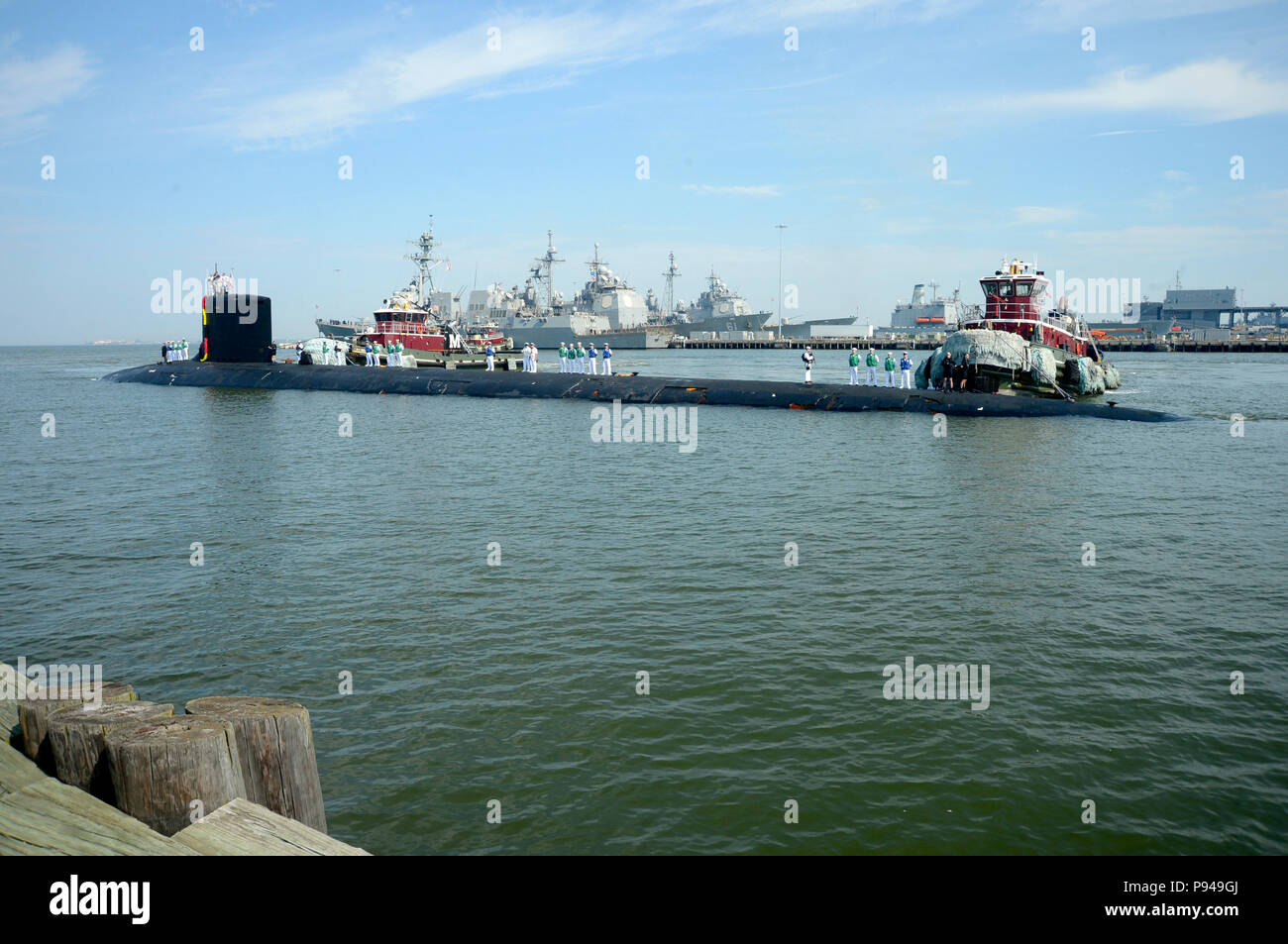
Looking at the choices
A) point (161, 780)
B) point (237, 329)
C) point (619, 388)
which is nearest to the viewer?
point (161, 780)

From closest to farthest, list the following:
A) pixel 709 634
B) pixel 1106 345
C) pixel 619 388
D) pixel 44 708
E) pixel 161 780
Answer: pixel 161 780 → pixel 44 708 → pixel 709 634 → pixel 619 388 → pixel 1106 345

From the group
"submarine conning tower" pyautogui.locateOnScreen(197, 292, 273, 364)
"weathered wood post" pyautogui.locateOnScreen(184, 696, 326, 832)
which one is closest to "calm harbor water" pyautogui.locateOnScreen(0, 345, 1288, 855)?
"weathered wood post" pyautogui.locateOnScreen(184, 696, 326, 832)

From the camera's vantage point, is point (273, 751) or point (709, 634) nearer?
point (273, 751)

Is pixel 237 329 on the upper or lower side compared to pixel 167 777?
upper

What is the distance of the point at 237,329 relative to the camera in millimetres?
47500

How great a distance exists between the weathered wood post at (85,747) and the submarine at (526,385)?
105 feet

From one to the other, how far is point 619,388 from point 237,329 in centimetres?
2231

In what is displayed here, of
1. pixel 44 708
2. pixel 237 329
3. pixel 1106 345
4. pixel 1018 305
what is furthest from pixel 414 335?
pixel 1106 345

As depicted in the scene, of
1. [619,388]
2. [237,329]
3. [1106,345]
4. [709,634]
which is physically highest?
[1106,345]

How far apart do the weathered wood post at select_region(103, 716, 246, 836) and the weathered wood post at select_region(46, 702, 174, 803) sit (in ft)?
0.53

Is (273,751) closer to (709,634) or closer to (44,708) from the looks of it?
(44,708)

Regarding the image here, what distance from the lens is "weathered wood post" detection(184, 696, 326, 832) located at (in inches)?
210

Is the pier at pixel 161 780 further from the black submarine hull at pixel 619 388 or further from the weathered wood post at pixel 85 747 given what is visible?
the black submarine hull at pixel 619 388
